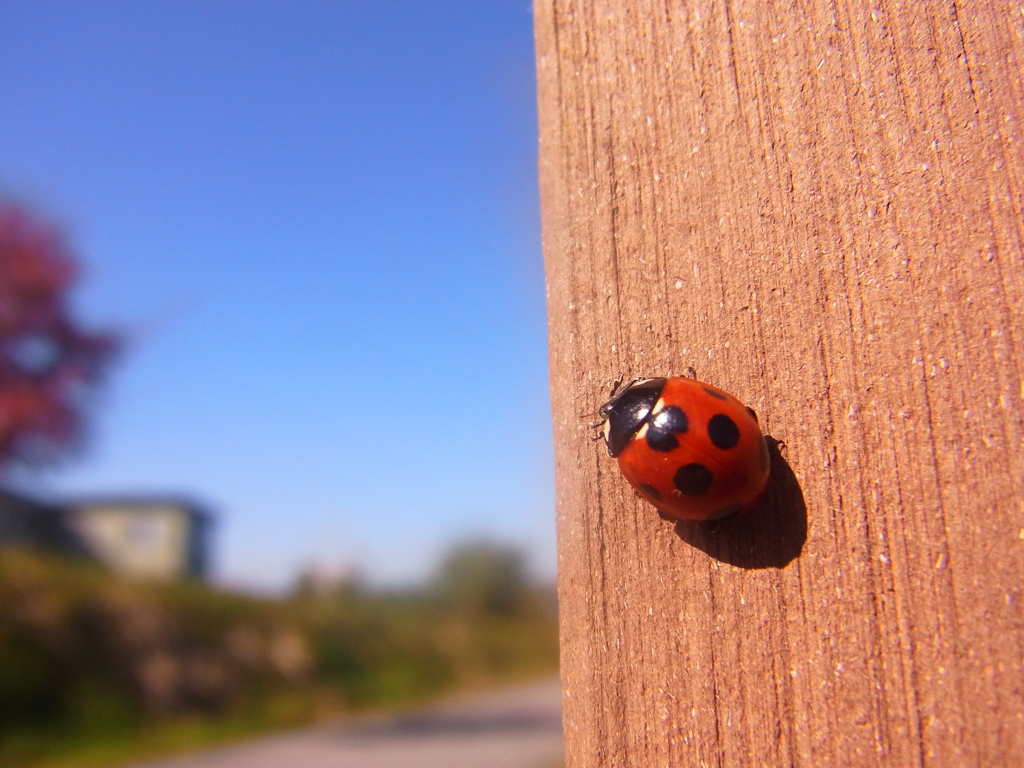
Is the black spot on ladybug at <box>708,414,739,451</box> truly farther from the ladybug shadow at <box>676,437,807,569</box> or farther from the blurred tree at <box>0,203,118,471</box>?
the blurred tree at <box>0,203,118,471</box>

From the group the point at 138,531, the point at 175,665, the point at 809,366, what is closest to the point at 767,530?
the point at 809,366

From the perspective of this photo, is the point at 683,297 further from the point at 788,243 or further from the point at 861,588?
the point at 861,588

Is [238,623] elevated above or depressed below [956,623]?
below

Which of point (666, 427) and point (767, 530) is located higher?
point (666, 427)

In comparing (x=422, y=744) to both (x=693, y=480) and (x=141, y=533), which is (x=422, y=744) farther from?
(x=141, y=533)

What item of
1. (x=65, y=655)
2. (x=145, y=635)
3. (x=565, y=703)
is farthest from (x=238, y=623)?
(x=565, y=703)

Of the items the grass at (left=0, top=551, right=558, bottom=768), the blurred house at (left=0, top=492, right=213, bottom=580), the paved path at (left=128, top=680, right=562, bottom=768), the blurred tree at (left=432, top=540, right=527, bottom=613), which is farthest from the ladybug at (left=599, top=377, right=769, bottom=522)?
the blurred tree at (left=432, top=540, right=527, bottom=613)

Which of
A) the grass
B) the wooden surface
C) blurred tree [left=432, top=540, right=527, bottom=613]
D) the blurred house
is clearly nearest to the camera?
the wooden surface
